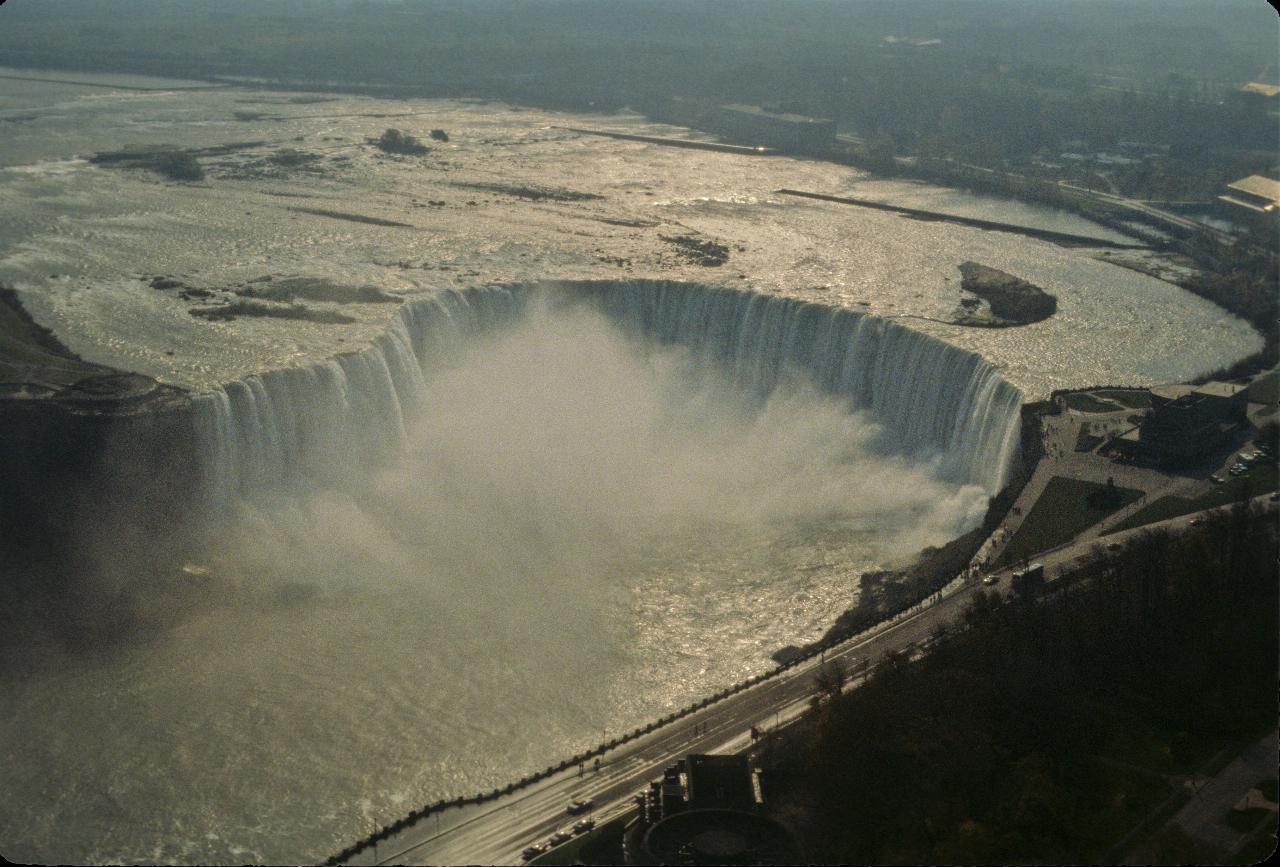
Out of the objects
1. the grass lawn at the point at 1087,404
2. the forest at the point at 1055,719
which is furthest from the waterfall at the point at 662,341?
the forest at the point at 1055,719

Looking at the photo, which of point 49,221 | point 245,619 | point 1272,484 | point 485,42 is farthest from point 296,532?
point 485,42

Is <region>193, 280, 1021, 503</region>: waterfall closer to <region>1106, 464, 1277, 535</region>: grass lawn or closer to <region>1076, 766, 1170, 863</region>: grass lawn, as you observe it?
<region>1106, 464, 1277, 535</region>: grass lawn

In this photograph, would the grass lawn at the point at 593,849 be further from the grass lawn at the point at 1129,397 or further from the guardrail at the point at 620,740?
the grass lawn at the point at 1129,397

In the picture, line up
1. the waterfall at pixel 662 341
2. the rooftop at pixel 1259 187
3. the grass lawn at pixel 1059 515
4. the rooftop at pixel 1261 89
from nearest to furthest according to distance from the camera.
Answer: the grass lawn at pixel 1059 515, the waterfall at pixel 662 341, the rooftop at pixel 1259 187, the rooftop at pixel 1261 89

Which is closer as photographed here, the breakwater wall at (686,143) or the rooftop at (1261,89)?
the breakwater wall at (686,143)

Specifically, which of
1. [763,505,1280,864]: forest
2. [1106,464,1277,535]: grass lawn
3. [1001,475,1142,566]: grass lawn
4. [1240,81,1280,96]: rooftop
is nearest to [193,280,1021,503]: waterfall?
[1001,475,1142,566]: grass lawn
